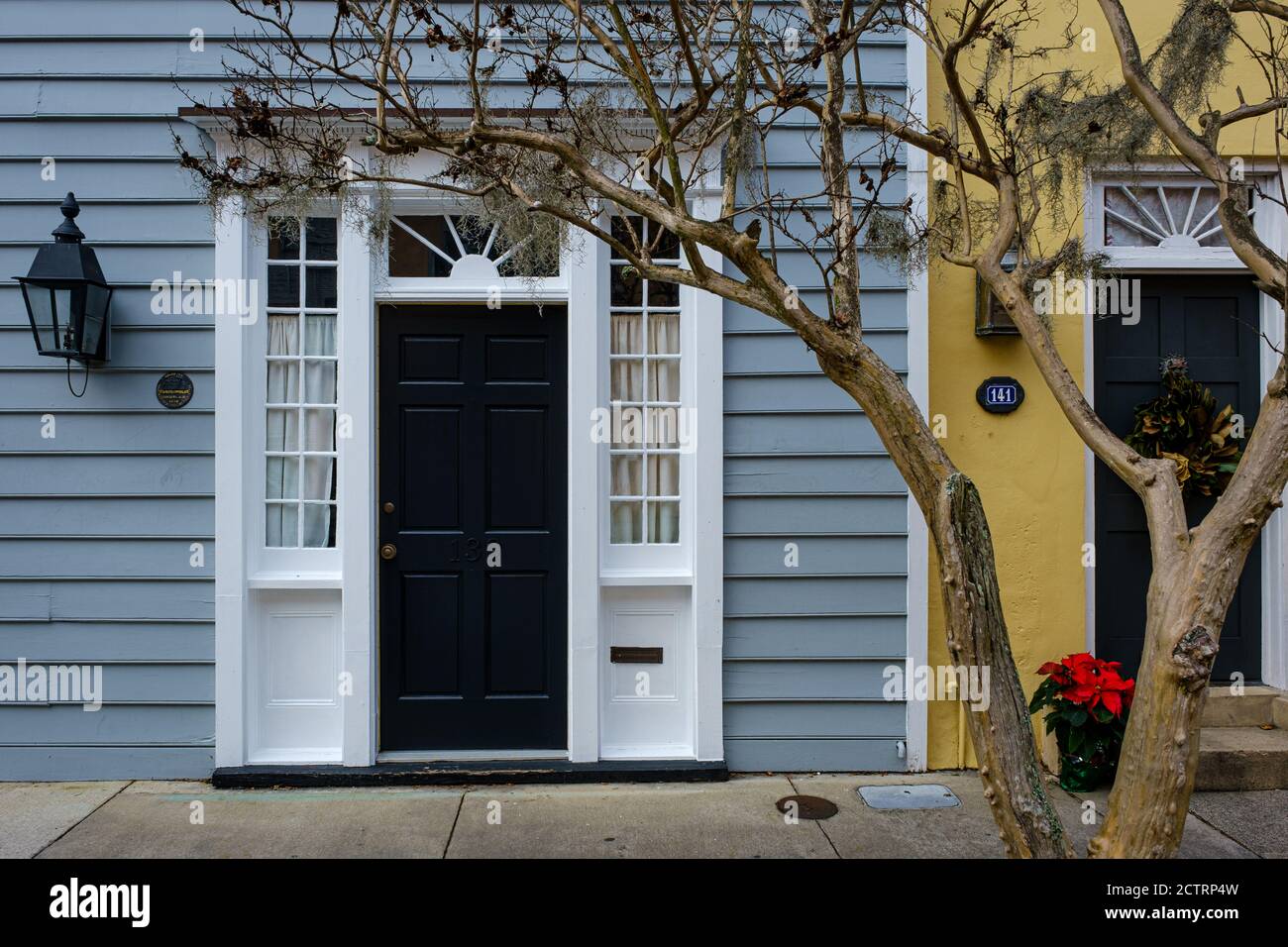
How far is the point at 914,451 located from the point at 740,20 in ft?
5.35

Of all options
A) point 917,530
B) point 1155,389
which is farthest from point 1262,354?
point 917,530

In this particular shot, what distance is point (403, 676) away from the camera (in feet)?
17.0

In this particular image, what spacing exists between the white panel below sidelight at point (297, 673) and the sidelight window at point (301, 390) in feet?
1.13

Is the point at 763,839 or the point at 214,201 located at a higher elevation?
the point at 214,201

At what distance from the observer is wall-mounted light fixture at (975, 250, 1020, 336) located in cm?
507

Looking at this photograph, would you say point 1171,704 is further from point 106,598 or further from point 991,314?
point 106,598

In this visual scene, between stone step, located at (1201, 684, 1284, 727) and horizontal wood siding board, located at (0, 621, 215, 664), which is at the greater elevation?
horizontal wood siding board, located at (0, 621, 215, 664)

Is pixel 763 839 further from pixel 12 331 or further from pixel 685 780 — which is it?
pixel 12 331

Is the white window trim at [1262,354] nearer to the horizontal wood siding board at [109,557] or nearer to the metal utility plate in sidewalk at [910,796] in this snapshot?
the metal utility plate in sidewalk at [910,796]

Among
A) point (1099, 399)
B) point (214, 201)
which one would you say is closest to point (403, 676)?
point (214, 201)

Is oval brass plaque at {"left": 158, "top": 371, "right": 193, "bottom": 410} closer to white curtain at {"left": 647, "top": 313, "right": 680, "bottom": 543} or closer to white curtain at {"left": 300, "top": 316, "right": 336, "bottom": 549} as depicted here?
white curtain at {"left": 300, "top": 316, "right": 336, "bottom": 549}

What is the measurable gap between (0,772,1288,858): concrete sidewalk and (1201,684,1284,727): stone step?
0.47m

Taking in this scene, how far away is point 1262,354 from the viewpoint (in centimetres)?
538

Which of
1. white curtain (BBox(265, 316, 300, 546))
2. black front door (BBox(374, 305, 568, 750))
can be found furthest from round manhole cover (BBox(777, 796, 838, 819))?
white curtain (BBox(265, 316, 300, 546))
